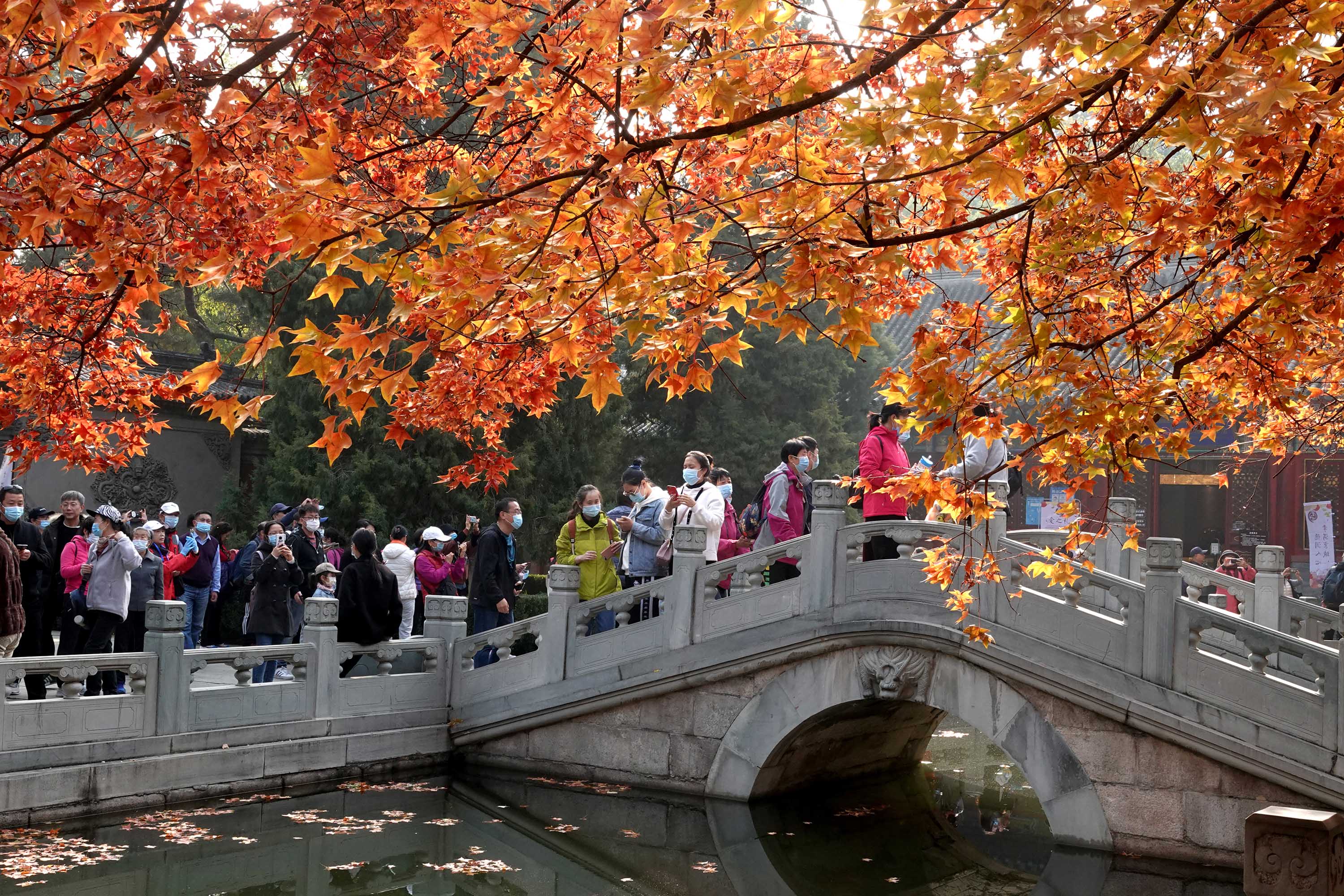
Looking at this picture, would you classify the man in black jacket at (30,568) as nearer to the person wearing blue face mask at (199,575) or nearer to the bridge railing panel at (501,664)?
the person wearing blue face mask at (199,575)

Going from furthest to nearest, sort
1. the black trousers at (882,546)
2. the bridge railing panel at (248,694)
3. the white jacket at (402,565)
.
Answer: the white jacket at (402,565), the black trousers at (882,546), the bridge railing panel at (248,694)

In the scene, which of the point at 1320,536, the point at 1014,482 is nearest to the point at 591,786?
the point at 1014,482

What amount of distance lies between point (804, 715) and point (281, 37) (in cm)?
672

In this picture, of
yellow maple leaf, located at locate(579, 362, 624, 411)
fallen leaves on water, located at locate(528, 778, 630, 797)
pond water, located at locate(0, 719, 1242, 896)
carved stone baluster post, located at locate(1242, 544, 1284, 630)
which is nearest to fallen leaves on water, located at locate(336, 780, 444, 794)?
pond water, located at locate(0, 719, 1242, 896)

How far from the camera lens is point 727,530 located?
38.0 ft

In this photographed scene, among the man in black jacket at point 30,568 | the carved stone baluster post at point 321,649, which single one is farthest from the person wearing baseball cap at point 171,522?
the carved stone baluster post at point 321,649

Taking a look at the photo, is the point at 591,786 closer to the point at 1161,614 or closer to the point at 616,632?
the point at 616,632

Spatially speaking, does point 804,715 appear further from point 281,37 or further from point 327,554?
point 281,37

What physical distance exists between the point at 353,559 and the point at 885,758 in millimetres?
5504

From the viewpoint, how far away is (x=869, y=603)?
9.80 meters

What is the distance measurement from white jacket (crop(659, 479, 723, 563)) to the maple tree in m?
3.19

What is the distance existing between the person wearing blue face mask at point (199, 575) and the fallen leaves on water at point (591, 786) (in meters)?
3.92

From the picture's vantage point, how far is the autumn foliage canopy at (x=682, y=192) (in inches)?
166

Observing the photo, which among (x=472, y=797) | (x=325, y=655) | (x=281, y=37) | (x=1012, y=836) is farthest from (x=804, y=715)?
(x=281, y=37)
